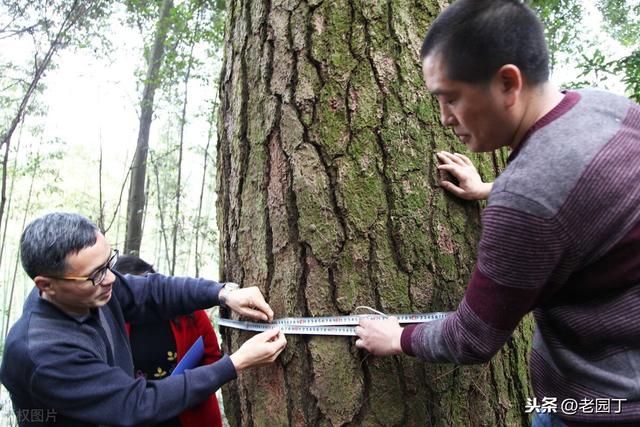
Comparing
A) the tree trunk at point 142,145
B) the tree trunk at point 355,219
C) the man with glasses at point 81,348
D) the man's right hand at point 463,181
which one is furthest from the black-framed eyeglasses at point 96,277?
the tree trunk at point 142,145

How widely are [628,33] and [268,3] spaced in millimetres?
11781

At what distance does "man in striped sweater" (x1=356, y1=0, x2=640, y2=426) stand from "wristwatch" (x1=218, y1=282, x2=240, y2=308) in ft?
3.20

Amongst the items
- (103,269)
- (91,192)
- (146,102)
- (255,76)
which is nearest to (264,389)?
(103,269)

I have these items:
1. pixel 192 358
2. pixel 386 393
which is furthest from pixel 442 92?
pixel 192 358

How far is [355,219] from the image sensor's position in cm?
180

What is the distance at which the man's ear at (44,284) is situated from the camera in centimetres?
201

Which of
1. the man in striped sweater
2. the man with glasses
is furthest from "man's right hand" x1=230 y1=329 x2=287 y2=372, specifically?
the man in striped sweater

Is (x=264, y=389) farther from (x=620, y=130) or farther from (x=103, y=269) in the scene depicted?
(x=620, y=130)

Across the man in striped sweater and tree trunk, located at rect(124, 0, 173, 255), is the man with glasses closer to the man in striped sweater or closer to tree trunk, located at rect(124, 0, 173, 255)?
the man in striped sweater

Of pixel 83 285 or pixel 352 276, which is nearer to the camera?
pixel 352 276

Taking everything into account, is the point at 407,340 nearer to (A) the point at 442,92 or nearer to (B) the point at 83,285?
(A) the point at 442,92

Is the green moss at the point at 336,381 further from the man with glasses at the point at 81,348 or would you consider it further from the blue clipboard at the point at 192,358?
the blue clipboard at the point at 192,358

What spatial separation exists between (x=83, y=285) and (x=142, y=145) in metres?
8.64

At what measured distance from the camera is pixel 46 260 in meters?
1.97
